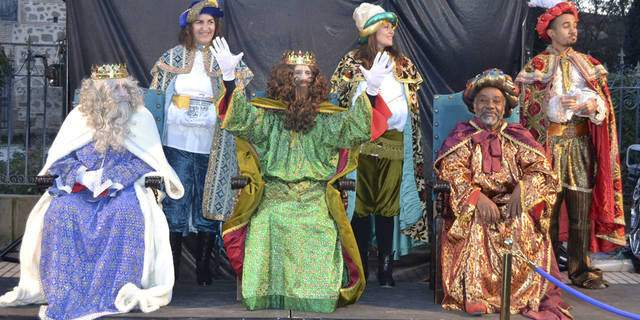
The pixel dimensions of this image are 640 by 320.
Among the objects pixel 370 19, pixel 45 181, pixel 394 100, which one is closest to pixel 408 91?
pixel 394 100

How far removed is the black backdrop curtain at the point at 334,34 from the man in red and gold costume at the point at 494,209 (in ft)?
3.83

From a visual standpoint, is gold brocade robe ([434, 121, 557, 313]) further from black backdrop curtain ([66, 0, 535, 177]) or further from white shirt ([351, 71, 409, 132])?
black backdrop curtain ([66, 0, 535, 177])

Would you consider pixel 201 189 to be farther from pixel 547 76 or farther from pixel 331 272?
pixel 547 76

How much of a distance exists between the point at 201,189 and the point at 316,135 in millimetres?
1073

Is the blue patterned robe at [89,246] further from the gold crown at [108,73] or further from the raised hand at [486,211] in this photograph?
the raised hand at [486,211]

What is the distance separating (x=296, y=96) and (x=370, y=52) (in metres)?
0.79

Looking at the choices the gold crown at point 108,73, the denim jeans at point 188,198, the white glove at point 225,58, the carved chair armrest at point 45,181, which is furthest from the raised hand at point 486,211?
the carved chair armrest at point 45,181

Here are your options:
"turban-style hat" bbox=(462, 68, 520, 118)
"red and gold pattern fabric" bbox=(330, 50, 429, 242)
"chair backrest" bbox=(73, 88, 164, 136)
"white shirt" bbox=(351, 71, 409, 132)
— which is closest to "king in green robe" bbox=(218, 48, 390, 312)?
"white shirt" bbox=(351, 71, 409, 132)

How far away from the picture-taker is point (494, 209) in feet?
13.3

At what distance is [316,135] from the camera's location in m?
4.29

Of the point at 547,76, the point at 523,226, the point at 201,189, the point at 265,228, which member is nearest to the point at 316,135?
the point at 265,228

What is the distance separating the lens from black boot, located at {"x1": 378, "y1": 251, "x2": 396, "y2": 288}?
15.6 ft

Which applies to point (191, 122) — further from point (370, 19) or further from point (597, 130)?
point (597, 130)

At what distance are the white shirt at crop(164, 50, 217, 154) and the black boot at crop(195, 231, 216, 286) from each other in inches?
24.9
